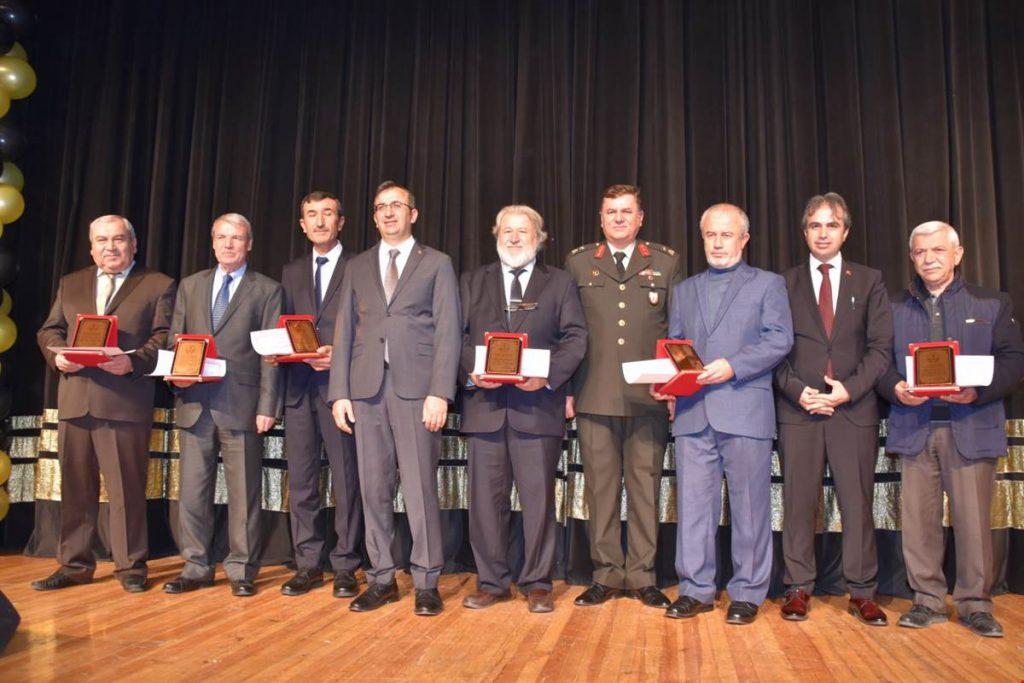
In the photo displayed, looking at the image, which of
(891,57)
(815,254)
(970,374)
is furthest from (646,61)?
(970,374)

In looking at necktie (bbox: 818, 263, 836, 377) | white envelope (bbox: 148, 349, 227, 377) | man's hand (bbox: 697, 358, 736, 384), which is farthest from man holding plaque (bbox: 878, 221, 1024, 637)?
white envelope (bbox: 148, 349, 227, 377)

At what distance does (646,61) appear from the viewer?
16.4 feet

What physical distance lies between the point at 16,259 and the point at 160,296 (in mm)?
1824

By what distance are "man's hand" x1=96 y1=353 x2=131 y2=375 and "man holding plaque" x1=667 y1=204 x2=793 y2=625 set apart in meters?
2.68

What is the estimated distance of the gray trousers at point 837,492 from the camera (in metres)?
3.79

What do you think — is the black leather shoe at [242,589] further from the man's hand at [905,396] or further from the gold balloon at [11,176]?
the man's hand at [905,396]

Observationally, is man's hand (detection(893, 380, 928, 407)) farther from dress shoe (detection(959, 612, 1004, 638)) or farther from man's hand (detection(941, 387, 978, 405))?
dress shoe (detection(959, 612, 1004, 638))

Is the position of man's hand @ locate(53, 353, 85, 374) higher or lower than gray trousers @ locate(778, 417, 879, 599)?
higher

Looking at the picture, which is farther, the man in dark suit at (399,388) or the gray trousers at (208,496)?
the gray trousers at (208,496)

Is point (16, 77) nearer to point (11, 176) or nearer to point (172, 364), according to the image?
point (11, 176)

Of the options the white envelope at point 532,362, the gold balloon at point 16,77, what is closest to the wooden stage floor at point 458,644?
the white envelope at point 532,362

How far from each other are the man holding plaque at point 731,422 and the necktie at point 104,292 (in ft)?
9.71

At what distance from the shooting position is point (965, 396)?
3553mm

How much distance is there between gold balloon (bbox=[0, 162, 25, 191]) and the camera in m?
5.22
